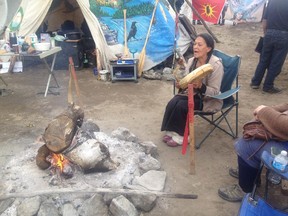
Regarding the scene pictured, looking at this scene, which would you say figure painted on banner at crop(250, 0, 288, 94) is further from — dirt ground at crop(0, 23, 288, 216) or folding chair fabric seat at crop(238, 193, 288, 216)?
folding chair fabric seat at crop(238, 193, 288, 216)

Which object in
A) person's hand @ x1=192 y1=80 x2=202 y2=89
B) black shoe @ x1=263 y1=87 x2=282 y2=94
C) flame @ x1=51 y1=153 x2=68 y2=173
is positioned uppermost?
person's hand @ x1=192 y1=80 x2=202 y2=89

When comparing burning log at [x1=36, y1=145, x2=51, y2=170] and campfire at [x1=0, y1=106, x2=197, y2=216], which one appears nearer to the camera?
campfire at [x1=0, y1=106, x2=197, y2=216]

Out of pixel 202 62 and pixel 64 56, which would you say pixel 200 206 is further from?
pixel 64 56

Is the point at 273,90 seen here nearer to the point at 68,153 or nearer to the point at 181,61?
the point at 181,61

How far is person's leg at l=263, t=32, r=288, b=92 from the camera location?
18.7 ft

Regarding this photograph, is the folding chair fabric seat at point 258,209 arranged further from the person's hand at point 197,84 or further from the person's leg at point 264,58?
the person's leg at point 264,58

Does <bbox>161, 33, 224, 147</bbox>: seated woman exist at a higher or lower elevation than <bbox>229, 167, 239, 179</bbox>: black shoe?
higher

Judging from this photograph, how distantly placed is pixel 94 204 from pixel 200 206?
1006mm

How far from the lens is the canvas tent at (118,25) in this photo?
714 cm

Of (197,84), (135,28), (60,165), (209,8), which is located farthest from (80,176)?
(209,8)

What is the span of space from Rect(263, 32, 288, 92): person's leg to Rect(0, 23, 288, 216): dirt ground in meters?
0.26

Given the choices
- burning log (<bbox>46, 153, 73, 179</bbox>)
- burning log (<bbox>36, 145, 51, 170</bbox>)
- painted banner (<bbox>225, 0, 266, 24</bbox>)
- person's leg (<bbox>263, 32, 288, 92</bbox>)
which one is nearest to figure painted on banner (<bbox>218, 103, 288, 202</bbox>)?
burning log (<bbox>46, 153, 73, 179</bbox>)

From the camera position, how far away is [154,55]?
7.25 metres

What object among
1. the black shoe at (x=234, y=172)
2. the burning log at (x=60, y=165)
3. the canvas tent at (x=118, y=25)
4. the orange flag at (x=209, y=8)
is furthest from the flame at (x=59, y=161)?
the orange flag at (x=209, y=8)
